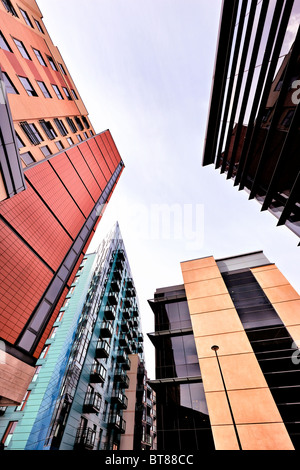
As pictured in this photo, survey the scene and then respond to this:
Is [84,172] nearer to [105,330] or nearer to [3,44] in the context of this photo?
[3,44]

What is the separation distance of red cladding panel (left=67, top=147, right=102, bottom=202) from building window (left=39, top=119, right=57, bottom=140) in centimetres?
310

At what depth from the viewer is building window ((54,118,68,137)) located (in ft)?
61.7

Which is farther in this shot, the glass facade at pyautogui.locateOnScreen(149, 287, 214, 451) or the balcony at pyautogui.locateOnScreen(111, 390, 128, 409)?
the balcony at pyautogui.locateOnScreen(111, 390, 128, 409)

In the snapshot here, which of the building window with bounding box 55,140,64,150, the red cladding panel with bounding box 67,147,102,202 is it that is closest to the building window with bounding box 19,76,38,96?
the building window with bounding box 55,140,64,150

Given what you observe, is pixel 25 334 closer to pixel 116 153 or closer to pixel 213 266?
pixel 213 266

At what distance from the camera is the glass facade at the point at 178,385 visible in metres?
10.4

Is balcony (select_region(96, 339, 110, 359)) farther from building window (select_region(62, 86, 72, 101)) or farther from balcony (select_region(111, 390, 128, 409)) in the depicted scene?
building window (select_region(62, 86, 72, 101))

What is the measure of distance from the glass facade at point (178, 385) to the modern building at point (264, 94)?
33.7 feet

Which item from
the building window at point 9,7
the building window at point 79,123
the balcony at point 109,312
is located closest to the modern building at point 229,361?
the balcony at point 109,312

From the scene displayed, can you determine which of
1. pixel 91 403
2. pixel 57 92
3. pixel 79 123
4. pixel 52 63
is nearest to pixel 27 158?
pixel 57 92

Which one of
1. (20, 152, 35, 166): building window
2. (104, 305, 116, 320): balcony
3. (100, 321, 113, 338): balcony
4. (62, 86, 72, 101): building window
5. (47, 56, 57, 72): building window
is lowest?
(100, 321, 113, 338): balcony

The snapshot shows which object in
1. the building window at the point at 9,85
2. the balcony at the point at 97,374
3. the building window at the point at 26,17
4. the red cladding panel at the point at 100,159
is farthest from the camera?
the balcony at the point at 97,374

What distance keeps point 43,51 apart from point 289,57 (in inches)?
835

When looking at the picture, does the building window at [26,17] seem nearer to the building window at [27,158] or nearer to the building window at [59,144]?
the building window at [59,144]
